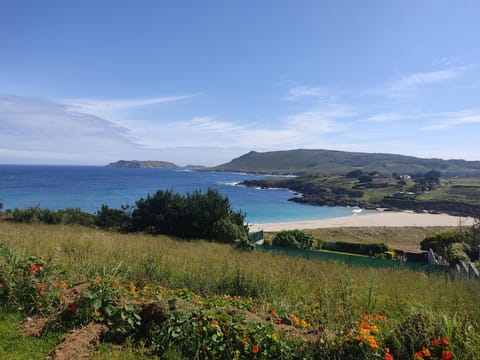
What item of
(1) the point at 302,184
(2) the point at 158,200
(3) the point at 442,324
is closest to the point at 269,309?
(3) the point at 442,324

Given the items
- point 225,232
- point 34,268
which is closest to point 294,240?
point 225,232

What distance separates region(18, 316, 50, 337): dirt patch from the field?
165 millimetres

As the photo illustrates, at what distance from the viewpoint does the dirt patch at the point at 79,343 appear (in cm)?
329

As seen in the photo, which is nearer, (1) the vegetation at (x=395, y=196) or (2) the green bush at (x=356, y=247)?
(2) the green bush at (x=356, y=247)

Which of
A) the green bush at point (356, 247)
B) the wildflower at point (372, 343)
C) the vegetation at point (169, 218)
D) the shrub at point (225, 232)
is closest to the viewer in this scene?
the wildflower at point (372, 343)

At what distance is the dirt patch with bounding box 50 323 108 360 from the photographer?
3295mm

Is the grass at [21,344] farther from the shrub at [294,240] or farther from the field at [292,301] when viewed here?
the shrub at [294,240]

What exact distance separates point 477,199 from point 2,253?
266 ft

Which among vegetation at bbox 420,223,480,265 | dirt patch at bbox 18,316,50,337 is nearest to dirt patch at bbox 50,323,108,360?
dirt patch at bbox 18,316,50,337

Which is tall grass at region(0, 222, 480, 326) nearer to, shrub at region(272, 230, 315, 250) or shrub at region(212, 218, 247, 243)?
shrub at region(212, 218, 247, 243)

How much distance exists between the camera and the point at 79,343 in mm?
3482

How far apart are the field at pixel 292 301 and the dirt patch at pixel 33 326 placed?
0.16 metres

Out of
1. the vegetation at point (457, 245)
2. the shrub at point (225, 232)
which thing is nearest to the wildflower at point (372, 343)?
the shrub at point (225, 232)

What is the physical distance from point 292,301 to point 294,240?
517 inches
